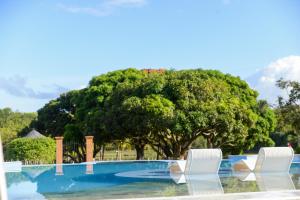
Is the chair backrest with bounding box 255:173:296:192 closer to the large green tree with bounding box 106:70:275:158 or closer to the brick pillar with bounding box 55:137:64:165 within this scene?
the large green tree with bounding box 106:70:275:158

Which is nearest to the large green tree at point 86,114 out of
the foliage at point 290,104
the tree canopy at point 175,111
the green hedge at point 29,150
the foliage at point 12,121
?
the tree canopy at point 175,111

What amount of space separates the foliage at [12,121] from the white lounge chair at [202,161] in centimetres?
2883

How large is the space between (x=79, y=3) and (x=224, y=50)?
554 inches

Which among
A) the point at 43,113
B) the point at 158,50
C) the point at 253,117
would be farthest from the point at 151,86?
the point at 43,113

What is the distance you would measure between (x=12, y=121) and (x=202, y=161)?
3797 centimetres

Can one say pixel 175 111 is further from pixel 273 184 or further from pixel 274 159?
pixel 273 184

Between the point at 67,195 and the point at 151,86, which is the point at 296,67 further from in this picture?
the point at 67,195

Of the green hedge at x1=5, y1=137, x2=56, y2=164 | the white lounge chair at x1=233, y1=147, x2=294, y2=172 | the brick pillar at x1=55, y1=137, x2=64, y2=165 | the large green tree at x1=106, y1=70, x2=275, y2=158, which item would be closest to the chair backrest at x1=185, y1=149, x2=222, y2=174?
the white lounge chair at x1=233, y1=147, x2=294, y2=172

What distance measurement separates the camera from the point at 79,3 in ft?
122

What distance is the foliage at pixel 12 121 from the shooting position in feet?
134

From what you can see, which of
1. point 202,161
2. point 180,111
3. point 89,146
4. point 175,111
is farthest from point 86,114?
point 202,161

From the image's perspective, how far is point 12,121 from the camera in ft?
157

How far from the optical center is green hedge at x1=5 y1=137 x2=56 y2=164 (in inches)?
908

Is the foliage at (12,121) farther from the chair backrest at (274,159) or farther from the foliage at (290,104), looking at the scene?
the chair backrest at (274,159)
